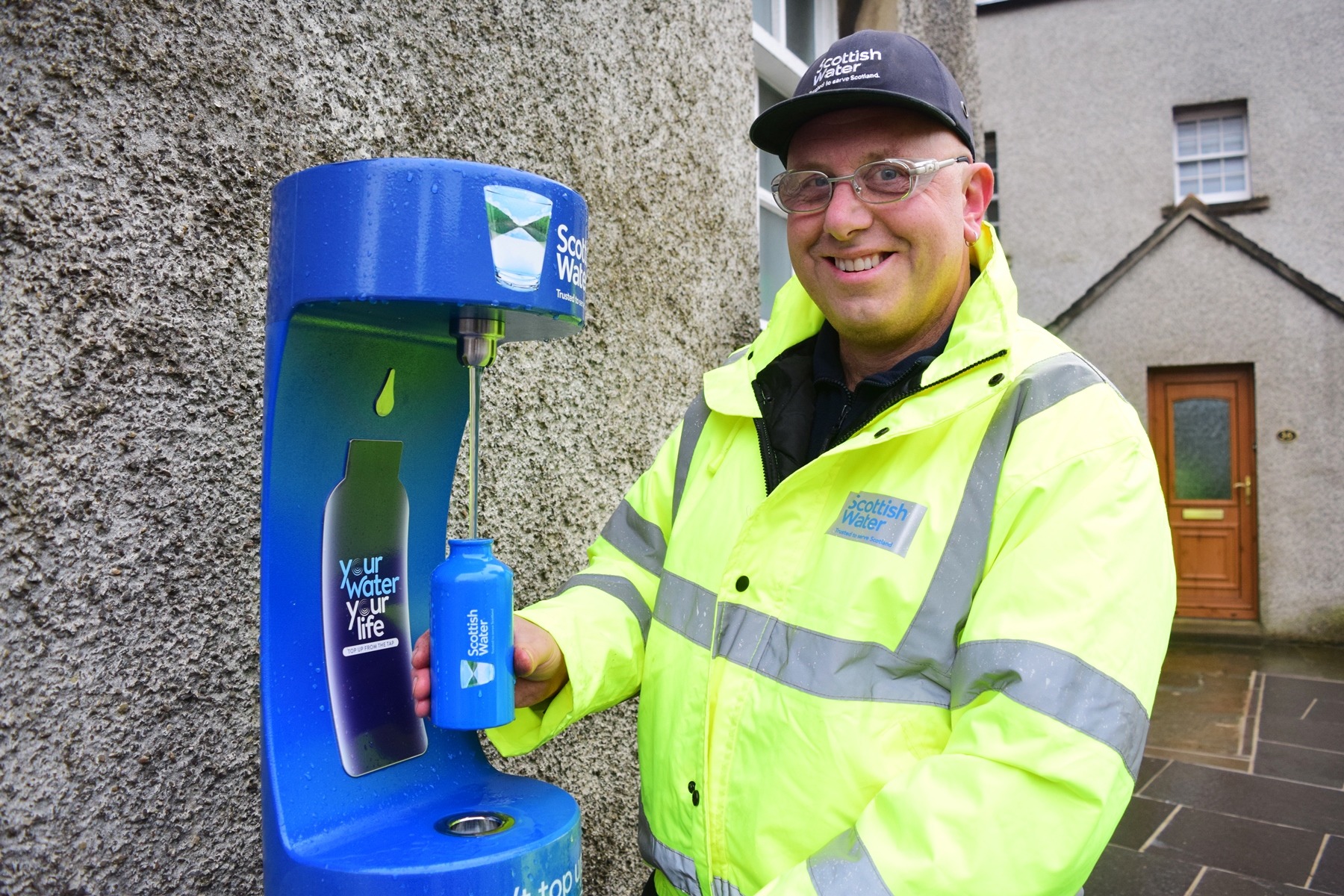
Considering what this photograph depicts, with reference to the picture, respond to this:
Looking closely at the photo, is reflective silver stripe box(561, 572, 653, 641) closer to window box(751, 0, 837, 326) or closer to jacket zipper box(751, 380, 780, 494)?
jacket zipper box(751, 380, 780, 494)

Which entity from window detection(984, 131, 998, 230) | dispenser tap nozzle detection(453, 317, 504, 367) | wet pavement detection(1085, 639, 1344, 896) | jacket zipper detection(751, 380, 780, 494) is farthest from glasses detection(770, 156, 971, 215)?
window detection(984, 131, 998, 230)

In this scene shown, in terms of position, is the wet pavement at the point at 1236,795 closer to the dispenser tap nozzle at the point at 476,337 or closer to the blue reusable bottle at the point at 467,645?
the blue reusable bottle at the point at 467,645

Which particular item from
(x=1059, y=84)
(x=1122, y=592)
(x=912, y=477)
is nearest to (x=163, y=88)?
(x=912, y=477)

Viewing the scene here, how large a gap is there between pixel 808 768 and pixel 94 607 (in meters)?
1.09

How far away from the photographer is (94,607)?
1450 mm

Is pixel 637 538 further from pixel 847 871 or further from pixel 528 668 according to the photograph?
pixel 847 871

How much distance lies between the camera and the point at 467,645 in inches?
48.2

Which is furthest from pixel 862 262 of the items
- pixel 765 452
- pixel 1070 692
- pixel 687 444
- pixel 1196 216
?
pixel 1196 216

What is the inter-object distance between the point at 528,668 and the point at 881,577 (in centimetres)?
50

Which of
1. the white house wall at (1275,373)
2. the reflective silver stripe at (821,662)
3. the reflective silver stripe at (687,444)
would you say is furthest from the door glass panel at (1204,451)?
the reflective silver stripe at (821,662)

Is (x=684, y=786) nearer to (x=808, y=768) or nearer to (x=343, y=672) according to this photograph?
(x=808, y=768)

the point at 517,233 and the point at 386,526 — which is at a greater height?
the point at 517,233

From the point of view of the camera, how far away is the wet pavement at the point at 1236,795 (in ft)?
12.5

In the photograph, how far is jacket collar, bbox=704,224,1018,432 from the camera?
4.29 ft
